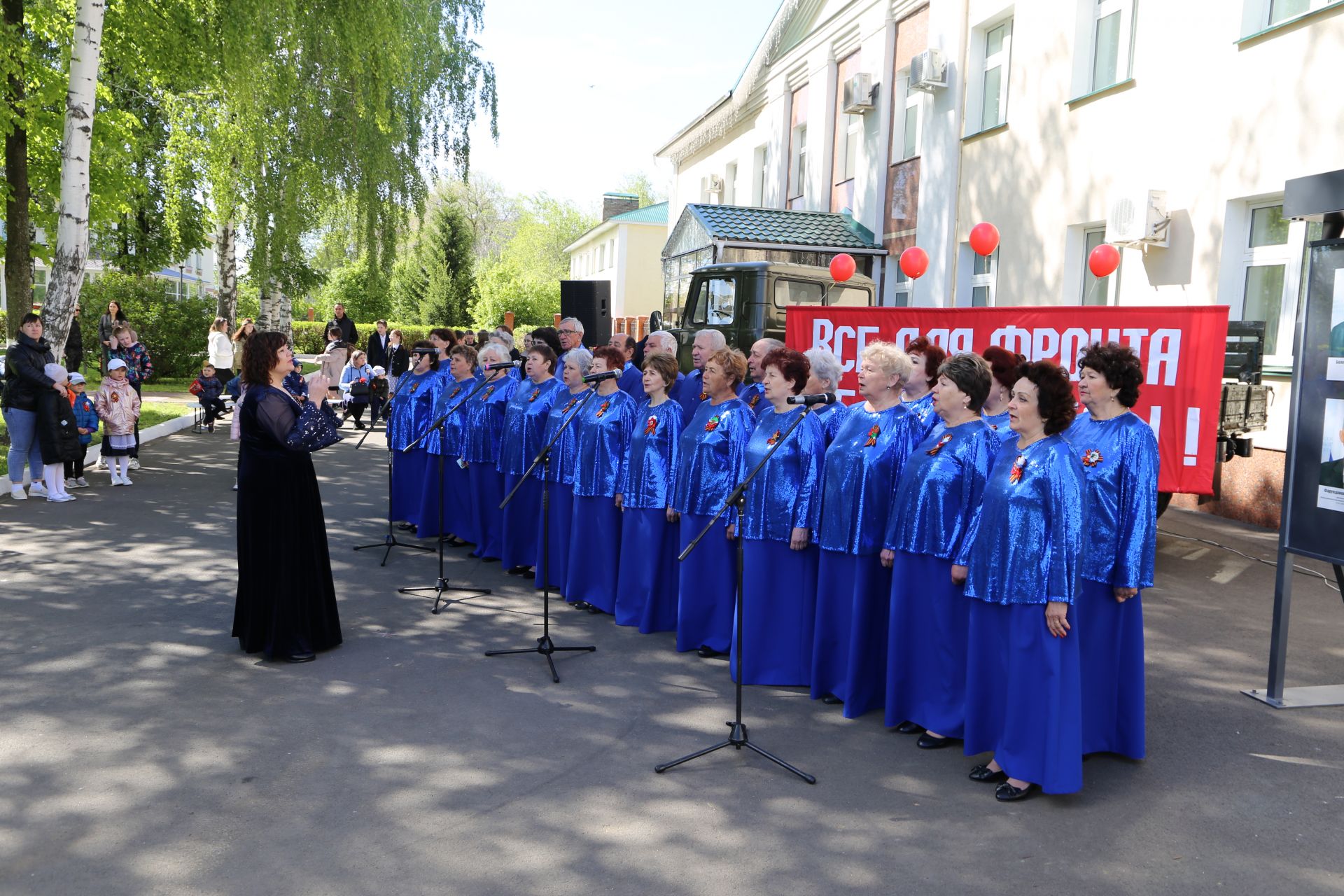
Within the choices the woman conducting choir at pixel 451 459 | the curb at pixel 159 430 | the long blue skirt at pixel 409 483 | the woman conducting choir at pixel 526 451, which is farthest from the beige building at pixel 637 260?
the woman conducting choir at pixel 526 451

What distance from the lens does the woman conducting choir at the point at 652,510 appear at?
661 centimetres

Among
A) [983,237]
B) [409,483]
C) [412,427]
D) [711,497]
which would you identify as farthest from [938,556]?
[983,237]

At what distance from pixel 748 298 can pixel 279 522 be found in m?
8.16

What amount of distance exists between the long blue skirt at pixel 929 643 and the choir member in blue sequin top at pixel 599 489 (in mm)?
2527

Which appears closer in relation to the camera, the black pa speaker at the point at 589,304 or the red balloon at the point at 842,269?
the red balloon at the point at 842,269

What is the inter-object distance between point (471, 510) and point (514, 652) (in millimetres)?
3262

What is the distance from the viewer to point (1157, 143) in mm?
11977

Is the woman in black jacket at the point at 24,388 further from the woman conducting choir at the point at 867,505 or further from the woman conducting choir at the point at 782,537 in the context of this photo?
the woman conducting choir at the point at 867,505

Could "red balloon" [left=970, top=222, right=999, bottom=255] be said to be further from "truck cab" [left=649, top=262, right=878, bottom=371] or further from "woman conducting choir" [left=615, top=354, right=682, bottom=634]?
"woman conducting choir" [left=615, top=354, right=682, bottom=634]

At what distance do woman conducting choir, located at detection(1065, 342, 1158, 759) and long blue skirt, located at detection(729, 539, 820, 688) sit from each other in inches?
58.6

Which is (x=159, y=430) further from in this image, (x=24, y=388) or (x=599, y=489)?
(x=599, y=489)

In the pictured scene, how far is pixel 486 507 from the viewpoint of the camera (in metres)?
8.93

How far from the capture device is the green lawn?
45.5ft

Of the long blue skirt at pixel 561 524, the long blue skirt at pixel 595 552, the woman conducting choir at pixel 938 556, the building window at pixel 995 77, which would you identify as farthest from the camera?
the building window at pixel 995 77
